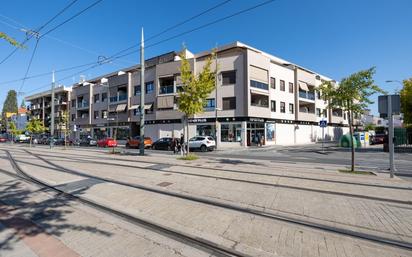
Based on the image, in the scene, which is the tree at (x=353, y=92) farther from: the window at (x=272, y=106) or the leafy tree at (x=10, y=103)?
the leafy tree at (x=10, y=103)

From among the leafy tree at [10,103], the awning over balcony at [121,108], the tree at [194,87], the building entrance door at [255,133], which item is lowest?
the building entrance door at [255,133]

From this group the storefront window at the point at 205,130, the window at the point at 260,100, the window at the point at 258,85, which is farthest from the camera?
the window at the point at 260,100

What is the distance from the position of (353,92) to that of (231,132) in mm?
21259

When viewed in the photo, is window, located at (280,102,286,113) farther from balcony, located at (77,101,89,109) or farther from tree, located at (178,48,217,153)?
balcony, located at (77,101,89,109)

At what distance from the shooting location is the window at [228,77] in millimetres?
31656

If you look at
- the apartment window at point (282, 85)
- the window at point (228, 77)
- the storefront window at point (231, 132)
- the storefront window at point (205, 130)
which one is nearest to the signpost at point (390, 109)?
the storefront window at point (231, 132)

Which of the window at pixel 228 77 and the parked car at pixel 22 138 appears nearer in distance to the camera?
the window at pixel 228 77

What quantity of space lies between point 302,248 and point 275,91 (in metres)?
33.5

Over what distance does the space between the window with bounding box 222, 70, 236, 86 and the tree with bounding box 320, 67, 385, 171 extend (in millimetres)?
20857

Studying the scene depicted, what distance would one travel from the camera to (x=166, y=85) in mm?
37688

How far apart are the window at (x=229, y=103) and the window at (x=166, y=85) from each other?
27.3ft

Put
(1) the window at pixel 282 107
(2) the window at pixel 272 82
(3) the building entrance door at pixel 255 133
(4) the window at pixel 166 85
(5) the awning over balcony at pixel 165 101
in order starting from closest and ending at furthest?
(3) the building entrance door at pixel 255 133 → (2) the window at pixel 272 82 → (5) the awning over balcony at pixel 165 101 → (4) the window at pixel 166 85 → (1) the window at pixel 282 107

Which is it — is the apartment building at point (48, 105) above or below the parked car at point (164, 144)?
above

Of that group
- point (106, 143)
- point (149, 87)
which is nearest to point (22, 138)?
point (106, 143)
